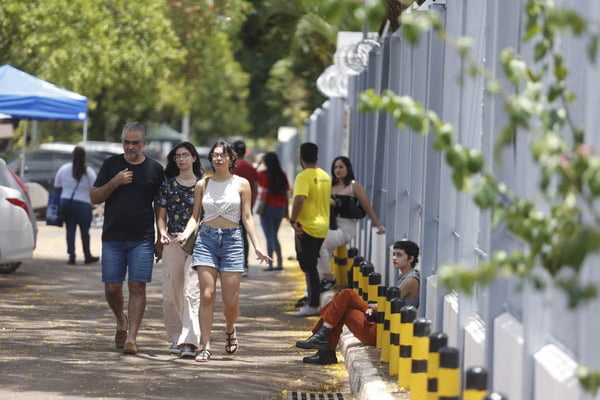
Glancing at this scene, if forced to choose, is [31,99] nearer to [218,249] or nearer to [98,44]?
[218,249]

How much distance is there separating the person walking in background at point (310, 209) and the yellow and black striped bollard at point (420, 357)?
208 inches

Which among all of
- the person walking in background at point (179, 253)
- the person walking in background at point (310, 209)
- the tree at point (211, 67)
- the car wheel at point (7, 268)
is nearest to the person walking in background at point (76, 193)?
the car wheel at point (7, 268)

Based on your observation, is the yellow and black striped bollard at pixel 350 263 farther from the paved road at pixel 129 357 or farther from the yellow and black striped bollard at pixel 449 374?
the yellow and black striped bollard at pixel 449 374

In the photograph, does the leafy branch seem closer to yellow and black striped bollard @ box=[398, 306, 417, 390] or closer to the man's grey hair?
yellow and black striped bollard @ box=[398, 306, 417, 390]

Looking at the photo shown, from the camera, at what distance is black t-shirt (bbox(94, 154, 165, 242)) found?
32.1 ft

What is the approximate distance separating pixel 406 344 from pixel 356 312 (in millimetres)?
2140

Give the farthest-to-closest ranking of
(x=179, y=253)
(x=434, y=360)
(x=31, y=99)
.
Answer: (x=31, y=99) → (x=179, y=253) → (x=434, y=360)

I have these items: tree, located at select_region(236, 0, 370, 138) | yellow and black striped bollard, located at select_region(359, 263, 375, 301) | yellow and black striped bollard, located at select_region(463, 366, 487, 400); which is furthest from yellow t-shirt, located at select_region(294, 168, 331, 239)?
tree, located at select_region(236, 0, 370, 138)

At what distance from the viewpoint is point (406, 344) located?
7.53 meters

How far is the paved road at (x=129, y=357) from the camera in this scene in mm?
8414

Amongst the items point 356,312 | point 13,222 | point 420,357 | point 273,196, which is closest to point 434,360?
point 420,357

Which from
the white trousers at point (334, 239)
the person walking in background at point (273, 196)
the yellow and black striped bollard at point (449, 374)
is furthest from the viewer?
the person walking in background at point (273, 196)

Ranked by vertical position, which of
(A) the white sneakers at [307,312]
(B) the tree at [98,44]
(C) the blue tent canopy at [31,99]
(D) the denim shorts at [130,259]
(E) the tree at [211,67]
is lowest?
(A) the white sneakers at [307,312]

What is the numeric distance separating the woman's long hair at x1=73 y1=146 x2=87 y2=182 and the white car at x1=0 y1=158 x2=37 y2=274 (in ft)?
8.79
